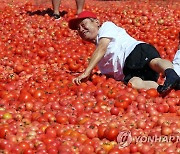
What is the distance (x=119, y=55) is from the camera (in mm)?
6480

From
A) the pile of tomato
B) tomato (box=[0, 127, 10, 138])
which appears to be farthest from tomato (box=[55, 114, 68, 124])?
tomato (box=[0, 127, 10, 138])

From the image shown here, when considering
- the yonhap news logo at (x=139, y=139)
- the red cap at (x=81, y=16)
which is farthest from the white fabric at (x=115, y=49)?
the yonhap news logo at (x=139, y=139)

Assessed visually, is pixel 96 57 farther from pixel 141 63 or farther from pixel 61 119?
pixel 61 119

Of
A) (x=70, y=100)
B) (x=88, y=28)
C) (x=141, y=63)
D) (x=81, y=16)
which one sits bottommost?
(x=70, y=100)

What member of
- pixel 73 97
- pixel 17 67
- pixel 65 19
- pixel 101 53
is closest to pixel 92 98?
pixel 73 97

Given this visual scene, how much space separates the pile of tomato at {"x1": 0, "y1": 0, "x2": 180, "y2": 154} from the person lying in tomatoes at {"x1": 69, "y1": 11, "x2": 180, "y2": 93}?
24 centimetres

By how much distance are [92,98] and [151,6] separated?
5914 mm

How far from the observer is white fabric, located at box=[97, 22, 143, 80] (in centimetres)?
640

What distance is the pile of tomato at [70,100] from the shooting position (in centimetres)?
432

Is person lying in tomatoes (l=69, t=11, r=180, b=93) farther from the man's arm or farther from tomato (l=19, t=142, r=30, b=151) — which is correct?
tomato (l=19, t=142, r=30, b=151)

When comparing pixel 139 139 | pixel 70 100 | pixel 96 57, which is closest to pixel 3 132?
pixel 70 100

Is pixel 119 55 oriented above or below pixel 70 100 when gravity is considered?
above

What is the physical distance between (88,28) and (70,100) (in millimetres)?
1337

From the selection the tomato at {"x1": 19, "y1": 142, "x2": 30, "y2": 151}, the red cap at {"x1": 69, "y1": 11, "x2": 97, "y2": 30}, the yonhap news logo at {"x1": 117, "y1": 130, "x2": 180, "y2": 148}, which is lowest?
the tomato at {"x1": 19, "y1": 142, "x2": 30, "y2": 151}
